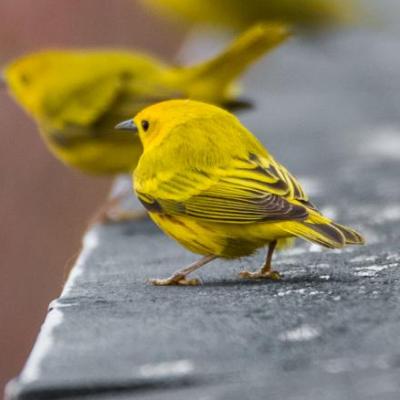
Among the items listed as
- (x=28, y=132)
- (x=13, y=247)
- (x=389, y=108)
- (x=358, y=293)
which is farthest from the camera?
(x=28, y=132)

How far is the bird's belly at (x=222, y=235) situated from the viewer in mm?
3934

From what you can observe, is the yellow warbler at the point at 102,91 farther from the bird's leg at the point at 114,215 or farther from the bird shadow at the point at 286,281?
the bird shadow at the point at 286,281

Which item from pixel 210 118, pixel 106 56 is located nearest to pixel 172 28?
pixel 106 56

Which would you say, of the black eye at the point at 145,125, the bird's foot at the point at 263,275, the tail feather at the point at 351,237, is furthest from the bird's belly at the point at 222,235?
the black eye at the point at 145,125

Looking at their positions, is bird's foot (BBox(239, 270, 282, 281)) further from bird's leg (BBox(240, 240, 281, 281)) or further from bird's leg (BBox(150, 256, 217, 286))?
bird's leg (BBox(150, 256, 217, 286))

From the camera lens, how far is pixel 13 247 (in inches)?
411

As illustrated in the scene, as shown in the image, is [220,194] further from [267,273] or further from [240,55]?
[240,55]

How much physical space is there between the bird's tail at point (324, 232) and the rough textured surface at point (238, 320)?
0.33 ft

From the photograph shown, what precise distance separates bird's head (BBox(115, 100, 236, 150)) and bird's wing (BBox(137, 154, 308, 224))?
0.20m

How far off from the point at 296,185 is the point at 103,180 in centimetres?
953

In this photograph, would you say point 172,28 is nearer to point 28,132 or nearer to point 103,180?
point 103,180

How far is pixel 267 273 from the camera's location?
3879 millimetres

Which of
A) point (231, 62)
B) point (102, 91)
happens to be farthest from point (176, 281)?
point (102, 91)

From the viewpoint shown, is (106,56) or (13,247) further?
(13,247)
